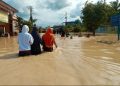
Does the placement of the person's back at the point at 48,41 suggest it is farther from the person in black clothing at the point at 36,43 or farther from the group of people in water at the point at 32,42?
the person in black clothing at the point at 36,43

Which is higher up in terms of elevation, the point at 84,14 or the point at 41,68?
the point at 84,14

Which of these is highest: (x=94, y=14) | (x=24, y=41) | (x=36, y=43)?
(x=94, y=14)

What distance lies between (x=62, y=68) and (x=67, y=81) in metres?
2.07

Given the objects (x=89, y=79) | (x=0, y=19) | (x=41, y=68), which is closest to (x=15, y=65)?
(x=41, y=68)

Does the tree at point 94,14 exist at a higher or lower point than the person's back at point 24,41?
higher

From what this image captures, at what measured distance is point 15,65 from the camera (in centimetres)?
1089

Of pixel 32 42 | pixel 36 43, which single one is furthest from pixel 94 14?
pixel 32 42

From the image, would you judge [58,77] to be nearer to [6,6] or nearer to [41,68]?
[41,68]

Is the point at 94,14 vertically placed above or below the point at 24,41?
above

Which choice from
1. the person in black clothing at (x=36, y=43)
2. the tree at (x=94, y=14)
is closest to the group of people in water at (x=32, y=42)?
the person in black clothing at (x=36, y=43)

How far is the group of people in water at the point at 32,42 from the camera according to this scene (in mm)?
13773

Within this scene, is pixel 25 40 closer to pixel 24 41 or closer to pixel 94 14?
pixel 24 41

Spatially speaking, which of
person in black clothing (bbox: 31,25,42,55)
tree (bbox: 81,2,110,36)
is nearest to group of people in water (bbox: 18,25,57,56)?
person in black clothing (bbox: 31,25,42,55)

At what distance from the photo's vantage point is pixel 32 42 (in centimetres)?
1388
